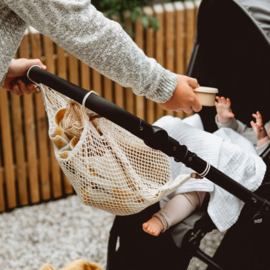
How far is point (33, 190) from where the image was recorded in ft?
9.77

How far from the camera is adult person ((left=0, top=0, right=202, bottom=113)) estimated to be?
1035 millimetres

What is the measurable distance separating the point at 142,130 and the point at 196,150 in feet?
1.71

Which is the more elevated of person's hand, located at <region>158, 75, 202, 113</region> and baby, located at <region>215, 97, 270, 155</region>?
person's hand, located at <region>158, 75, 202, 113</region>

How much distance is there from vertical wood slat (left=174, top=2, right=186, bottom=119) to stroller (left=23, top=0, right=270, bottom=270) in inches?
45.7

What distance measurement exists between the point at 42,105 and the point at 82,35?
1830 millimetres

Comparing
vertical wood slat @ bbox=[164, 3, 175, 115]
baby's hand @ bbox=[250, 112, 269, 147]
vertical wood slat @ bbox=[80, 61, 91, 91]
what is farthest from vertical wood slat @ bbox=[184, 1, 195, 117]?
baby's hand @ bbox=[250, 112, 269, 147]

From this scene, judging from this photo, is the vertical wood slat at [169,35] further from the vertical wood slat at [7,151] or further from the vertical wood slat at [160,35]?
the vertical wood slat at [7,151]

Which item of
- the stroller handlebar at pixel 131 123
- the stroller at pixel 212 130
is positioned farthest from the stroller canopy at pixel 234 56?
the stroller handlebar at pixel 131 123

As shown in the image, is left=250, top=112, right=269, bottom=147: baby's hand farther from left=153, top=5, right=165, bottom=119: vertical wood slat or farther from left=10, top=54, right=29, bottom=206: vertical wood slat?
left=10, top=54, right=29, bottom=206: vertical wood slat

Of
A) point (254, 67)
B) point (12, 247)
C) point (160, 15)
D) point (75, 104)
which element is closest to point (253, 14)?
point (254, 67)

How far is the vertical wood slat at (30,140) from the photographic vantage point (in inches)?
106

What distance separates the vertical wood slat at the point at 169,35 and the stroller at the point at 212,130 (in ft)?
3.66

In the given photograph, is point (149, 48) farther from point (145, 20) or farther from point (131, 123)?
point (131, 123)

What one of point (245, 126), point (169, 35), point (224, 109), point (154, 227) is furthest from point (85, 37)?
point (169, 35)
